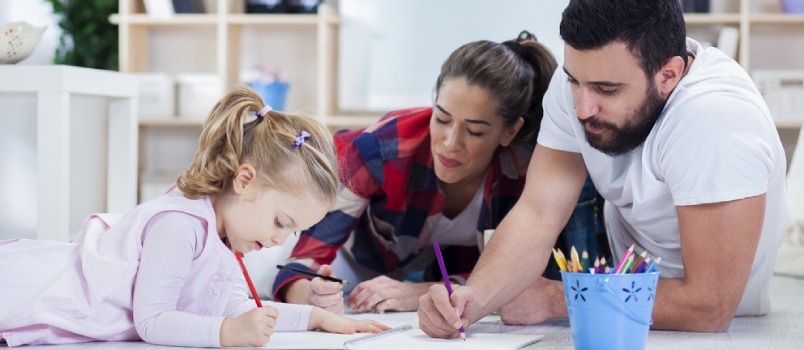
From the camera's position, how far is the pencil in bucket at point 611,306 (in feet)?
3.79

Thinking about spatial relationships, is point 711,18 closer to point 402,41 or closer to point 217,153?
point 402,41

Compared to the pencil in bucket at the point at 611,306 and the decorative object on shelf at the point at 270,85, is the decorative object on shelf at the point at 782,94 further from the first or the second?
the pencil in bucket at the point at 611,306

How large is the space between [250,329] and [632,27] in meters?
0.80

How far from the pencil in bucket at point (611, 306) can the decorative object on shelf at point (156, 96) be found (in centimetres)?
308

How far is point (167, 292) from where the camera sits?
49.8 inches

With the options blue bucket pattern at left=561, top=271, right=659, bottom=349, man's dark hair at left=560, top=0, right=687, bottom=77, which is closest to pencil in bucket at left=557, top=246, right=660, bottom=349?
blue bucket pattern at left=561, top=271, right=659, bottom=349

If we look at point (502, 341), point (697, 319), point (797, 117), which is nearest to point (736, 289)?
point (697, 319)

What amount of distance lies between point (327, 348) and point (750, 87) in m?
0.85

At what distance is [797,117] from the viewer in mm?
3459

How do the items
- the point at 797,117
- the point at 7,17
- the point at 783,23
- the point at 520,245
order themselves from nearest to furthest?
1. the point at 520,245
2. the point at 797,117
3. the point at 783,23
4. the point at 7,17

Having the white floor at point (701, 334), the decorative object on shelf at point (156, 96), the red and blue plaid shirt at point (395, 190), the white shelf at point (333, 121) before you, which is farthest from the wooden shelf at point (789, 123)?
the decorative object on shelf at point (156, 96)

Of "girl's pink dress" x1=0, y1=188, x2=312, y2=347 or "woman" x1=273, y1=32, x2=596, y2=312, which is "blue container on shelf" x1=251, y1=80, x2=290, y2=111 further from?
"girl's pink dress" x1=0, y1=188, x2=312, y2=347

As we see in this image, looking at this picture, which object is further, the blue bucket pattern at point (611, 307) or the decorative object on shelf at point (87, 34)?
the decorative object on shelf at point (87, 34)

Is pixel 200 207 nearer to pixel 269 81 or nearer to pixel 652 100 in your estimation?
pixel 652 100
